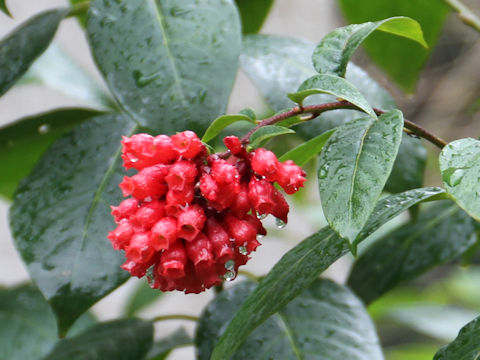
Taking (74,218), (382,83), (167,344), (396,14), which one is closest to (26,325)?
(167,344)

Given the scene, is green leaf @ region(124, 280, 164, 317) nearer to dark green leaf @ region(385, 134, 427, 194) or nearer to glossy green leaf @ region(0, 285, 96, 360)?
glossy green leaf @ region(0, 285, 96, 360)

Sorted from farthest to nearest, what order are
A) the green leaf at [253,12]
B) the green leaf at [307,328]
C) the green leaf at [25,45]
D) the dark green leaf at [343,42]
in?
the green leaf at [253,12]
the green leaf at [25,45]
the green leaf at [307,328]
the dark green leaf at [343,42]

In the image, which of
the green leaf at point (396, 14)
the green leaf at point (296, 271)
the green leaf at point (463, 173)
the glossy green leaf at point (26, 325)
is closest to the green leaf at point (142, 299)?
the glossy green leaf at point (26, 325)

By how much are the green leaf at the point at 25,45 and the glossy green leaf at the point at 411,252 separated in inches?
19.2

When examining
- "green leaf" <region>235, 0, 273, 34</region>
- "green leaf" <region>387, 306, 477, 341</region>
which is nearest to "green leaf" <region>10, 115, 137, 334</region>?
"green leaf" <region>235, 0, 273, 34</region>

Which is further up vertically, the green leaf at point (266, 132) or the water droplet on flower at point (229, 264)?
the green leaf at point (266, 132)

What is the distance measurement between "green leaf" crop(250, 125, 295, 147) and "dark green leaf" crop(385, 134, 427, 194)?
29cm

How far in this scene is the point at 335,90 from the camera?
1.60 feet

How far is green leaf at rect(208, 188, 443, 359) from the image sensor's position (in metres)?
0.52

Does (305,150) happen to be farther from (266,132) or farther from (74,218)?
(74,218)

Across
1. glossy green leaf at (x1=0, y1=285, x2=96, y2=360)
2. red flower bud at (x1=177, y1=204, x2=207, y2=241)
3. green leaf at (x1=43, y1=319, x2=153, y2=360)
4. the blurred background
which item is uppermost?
red flower bud at (x1=177, y1=204, x2=207, y2=241)

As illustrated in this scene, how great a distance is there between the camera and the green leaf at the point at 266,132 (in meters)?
0.49

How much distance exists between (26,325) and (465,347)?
683 millimetres

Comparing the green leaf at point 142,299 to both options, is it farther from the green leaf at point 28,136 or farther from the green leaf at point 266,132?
the green leaf at point 266,132
